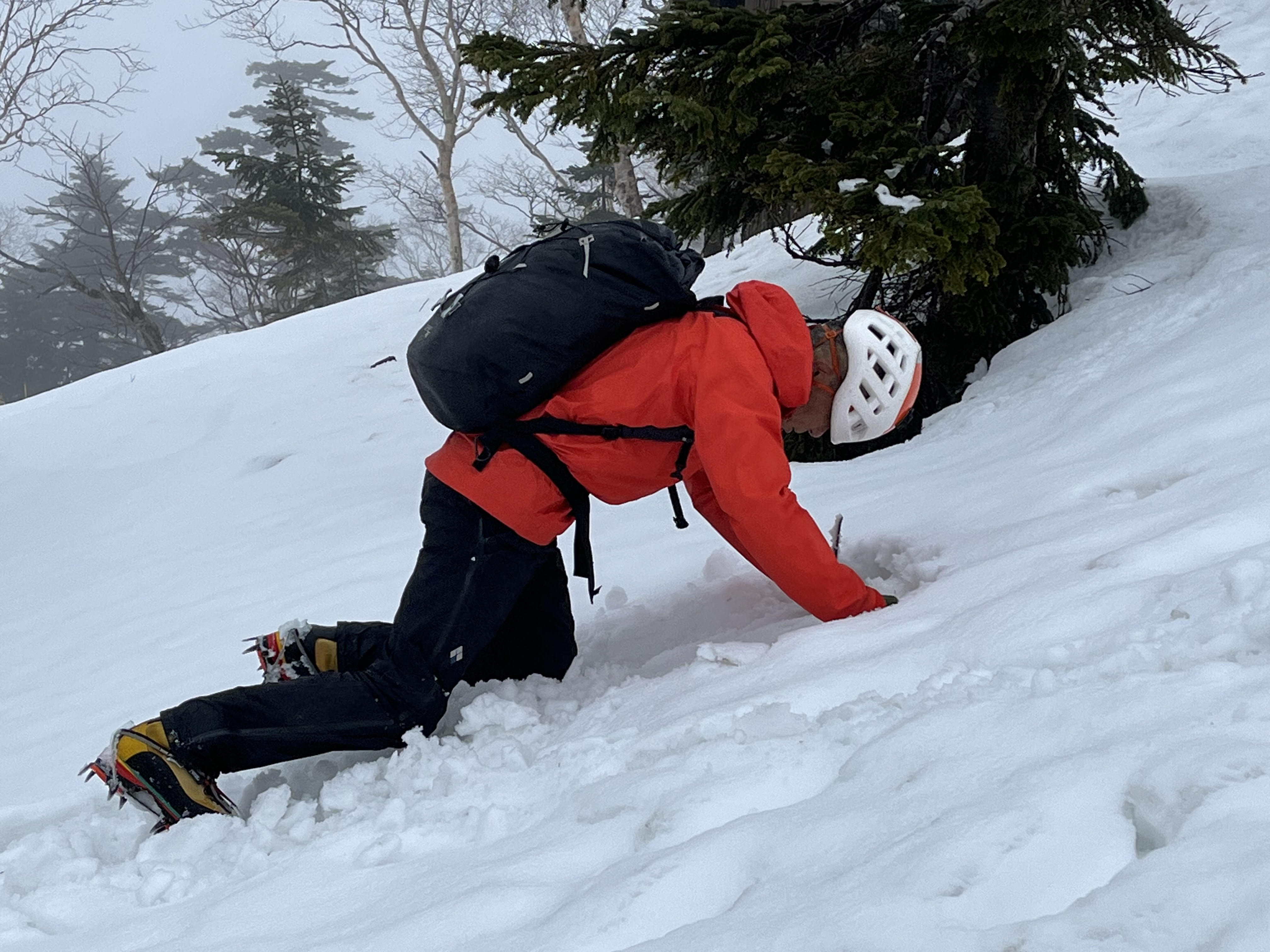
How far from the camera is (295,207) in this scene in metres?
19.6

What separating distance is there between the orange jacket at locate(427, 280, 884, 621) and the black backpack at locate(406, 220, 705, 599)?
1.4 inches

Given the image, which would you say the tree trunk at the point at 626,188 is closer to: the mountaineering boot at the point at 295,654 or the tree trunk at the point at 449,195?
the tree trunk at the point at 449,195

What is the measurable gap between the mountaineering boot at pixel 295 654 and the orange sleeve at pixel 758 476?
144 cm

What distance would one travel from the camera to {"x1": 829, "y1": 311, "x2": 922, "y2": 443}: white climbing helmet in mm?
2516

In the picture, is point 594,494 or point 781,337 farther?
point 594,494

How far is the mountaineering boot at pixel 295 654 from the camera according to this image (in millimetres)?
2844

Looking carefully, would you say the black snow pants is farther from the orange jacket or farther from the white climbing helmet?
the white climbing helmet

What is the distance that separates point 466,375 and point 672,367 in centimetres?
56

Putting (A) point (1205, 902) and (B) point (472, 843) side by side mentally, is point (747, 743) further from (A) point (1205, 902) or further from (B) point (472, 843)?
(A) point (1205, 902)

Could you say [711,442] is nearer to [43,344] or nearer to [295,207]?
[295,207]

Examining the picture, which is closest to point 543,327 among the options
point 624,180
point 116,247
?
point 624,180

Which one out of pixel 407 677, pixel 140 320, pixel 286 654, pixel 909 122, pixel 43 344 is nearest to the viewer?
pixel 407 677

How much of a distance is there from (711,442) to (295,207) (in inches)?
785

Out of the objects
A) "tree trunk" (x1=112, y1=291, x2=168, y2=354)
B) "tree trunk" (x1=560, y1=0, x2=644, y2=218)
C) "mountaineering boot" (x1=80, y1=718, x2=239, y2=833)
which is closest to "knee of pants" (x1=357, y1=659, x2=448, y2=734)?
"mountaineering boot" (x1=80, y1=718, x2=239, y2=833)
